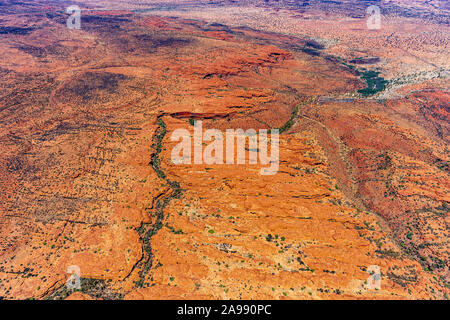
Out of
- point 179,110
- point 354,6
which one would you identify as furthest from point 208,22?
point 354,6

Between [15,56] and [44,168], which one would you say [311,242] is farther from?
[15,56]

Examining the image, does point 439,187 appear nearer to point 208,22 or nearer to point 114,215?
point 114,215

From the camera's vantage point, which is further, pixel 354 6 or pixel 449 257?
pixel 354 6

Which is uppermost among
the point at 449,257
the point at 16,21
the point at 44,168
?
the point at 16,21

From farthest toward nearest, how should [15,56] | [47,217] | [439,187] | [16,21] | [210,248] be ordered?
1. [16,21]
2. [15,56]
3. [439,187]
4. [47,217]
5. [210,248]

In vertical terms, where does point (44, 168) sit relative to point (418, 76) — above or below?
below

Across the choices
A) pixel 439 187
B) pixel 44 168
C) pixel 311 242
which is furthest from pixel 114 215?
pixel 439 187

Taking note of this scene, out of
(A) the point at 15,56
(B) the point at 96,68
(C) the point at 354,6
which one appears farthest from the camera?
(C) the point at 354,6
